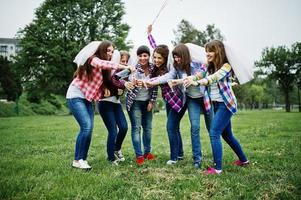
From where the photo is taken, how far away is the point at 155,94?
6.91 m

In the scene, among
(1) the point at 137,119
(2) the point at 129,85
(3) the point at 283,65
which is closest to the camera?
(2) the point at 129,85

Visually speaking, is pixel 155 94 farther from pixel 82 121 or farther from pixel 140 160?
pixel 82 121

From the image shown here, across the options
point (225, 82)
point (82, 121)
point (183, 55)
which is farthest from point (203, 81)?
point (82, 121)

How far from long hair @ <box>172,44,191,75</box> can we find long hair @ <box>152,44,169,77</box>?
365 millimetres

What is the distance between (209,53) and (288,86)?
54.7 metres

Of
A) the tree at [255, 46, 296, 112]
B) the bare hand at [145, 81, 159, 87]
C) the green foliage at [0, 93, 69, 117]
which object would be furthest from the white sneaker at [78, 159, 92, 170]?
the tree at [255, 46, 296, 112]

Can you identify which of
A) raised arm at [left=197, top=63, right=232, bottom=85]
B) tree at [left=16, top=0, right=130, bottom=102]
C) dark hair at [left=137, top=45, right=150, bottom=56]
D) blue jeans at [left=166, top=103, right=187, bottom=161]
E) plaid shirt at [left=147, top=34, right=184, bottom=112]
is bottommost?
blue jeans at [left=166, top=103, right=187, bottom=161]

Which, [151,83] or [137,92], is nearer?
[151,83]

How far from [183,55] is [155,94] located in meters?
1.15

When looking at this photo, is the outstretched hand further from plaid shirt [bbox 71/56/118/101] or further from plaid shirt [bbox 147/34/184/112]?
plaid shirt [bbox 71/56/118/101]

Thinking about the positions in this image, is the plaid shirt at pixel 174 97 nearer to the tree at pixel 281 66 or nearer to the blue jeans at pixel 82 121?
the blue jeans at pixel 82 121

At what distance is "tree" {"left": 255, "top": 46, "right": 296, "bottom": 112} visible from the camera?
55.2 meters

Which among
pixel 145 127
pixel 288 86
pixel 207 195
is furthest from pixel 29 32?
pixel 288 86

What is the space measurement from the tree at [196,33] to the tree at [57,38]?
23.2ft
